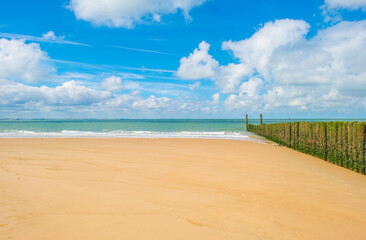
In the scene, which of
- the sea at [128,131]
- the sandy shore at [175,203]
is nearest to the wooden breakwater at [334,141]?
the sandy shore at [175,203]

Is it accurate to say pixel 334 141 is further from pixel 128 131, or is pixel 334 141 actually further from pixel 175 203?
pixel 128 131

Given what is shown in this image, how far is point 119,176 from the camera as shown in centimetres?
543

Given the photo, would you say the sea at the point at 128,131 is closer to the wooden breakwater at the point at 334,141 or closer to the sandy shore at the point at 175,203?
the wooden breakwater at the point at 334,141

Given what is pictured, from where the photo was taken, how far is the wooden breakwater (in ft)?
22.6

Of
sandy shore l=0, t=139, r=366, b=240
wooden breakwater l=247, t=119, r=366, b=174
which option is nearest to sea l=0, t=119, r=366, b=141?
wooden breakwater l=247, t=119, r=366, b=174

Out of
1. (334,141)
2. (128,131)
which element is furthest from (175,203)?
(128,131)

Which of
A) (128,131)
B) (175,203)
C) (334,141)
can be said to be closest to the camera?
(175,203)

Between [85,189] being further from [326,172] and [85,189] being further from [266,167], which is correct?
[326,172]

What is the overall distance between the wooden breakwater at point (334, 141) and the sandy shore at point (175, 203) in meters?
1.00

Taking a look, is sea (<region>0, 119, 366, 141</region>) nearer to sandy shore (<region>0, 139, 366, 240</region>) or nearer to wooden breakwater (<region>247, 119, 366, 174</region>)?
wooden breakwater (<region>247, 119, 366, 174</region>)

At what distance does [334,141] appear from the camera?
840cm

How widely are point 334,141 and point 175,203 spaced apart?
7563 millimetres

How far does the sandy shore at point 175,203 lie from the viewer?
Answer: 2863mm

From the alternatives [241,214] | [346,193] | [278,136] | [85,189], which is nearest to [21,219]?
[85,189]
